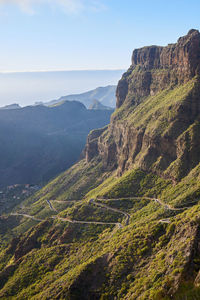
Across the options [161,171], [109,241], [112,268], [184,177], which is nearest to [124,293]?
[112,268]

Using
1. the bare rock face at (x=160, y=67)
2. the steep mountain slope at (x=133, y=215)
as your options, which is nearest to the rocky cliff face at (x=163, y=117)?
the bare rock face at (x=160, y=67)

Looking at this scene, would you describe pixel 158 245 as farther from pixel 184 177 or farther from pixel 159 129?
pixel 159 129

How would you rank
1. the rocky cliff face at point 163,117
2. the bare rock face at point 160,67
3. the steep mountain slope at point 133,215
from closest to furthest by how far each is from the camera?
the steep mountain slope at point 133,215 < the rocky cliff face at point 163,117 < the bare rock face at point 160,67

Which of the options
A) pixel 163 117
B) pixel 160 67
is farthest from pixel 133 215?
pixel 160 67

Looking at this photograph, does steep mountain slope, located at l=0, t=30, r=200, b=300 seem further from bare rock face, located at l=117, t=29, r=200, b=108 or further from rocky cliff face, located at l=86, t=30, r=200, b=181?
bare rock face, located at l=117, t=29, r=200, b=108

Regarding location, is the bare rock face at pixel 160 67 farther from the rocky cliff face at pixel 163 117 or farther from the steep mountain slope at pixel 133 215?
the steep mountain slope at pixel 133 215

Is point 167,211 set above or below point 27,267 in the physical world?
above
